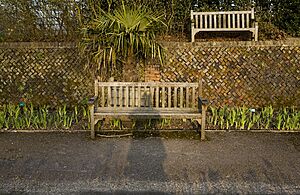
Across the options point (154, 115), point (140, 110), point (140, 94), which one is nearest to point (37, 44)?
point (140, 94)

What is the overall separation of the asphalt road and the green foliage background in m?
4.11

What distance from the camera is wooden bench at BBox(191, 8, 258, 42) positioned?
796 centimetres

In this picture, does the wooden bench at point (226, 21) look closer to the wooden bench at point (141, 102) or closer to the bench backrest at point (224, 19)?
the bench backrest at point (224, 19)

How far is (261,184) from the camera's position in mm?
3270

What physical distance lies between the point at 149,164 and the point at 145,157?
26 centimetres

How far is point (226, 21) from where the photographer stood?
8.46m

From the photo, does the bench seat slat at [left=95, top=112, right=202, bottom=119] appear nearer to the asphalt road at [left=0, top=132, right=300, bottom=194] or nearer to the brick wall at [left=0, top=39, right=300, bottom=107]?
the asphalt road at [left=0, top=132, right=300, bottom=194]

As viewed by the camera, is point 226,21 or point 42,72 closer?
point 42,72

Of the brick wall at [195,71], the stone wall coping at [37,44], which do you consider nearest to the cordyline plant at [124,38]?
the brick wall at [195,71]

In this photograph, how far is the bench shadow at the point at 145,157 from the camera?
11.4ft

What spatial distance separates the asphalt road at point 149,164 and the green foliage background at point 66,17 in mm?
4108

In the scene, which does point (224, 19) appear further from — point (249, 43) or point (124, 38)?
point (124, 38)

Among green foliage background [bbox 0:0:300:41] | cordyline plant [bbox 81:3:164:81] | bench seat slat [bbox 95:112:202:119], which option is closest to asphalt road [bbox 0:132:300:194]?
bench seat slat [bbox 95:112:202:119]

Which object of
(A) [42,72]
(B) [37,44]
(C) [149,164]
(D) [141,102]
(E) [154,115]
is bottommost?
(C) [149,164]
